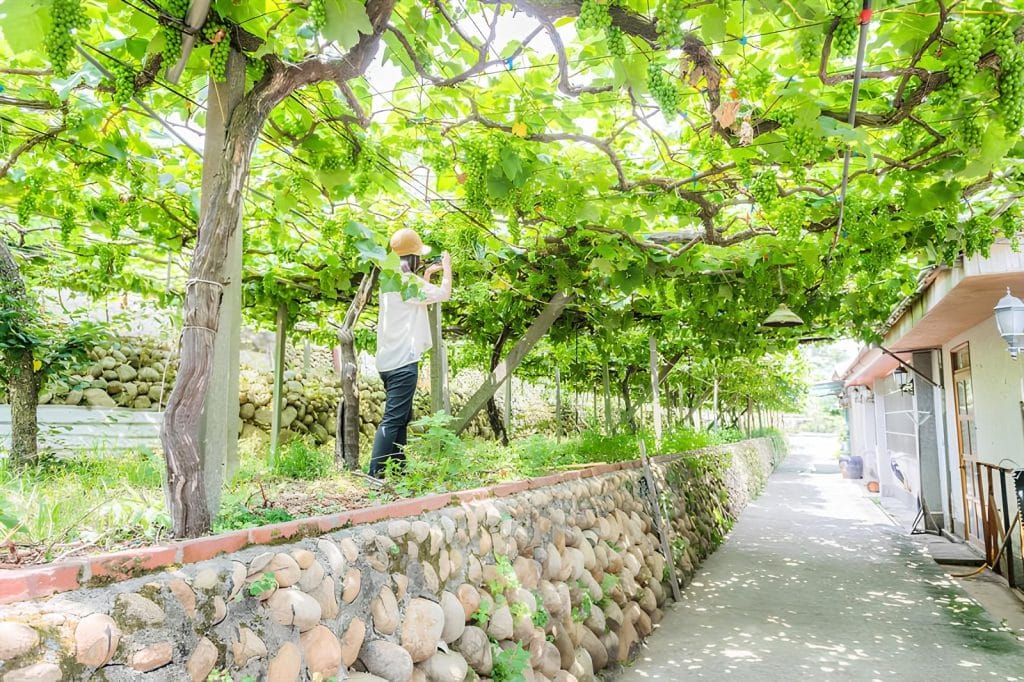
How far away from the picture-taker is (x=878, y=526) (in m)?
10.1

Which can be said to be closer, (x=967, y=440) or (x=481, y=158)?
(x=481, y=158)

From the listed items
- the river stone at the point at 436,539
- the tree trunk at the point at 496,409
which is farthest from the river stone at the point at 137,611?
the tree trunk at the point at 496,409

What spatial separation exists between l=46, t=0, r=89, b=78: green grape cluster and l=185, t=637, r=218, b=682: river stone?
1785 millimetres

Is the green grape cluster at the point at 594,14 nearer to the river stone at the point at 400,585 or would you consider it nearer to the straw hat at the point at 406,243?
the straw hat at the point at 406,243

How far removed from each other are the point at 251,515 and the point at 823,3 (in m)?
2.88

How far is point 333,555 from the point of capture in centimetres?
228

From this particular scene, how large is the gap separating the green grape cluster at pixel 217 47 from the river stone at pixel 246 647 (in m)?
1.88

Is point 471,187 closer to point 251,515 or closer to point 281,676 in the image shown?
point 251,515

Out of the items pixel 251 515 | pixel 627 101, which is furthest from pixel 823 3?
pixel 251 515

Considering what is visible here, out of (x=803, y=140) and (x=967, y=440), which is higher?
(x=803, y=140)

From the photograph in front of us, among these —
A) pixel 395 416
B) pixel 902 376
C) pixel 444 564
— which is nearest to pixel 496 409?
pixel 395 416

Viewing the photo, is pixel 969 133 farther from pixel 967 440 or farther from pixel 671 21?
pixel 967 440

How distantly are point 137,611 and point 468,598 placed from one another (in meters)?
1.65

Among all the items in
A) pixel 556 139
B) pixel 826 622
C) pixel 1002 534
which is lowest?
pixel 826 622
